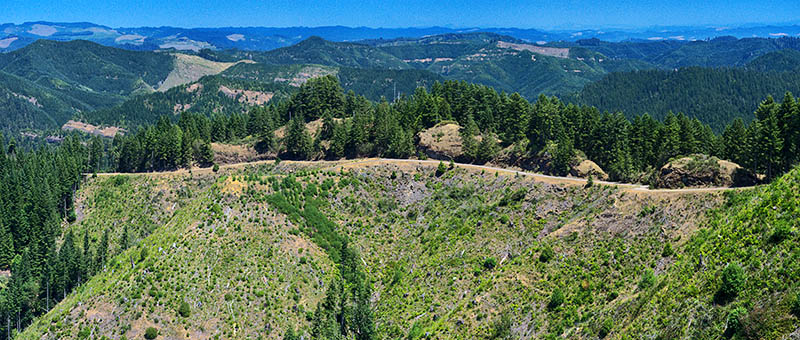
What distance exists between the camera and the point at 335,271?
312ft

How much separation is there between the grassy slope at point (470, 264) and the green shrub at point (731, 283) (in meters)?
0.77

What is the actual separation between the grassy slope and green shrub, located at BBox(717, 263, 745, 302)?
0.77m

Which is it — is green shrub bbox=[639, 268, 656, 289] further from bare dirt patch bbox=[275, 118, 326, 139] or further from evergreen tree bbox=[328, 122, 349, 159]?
bare dirt patch bbox=[275, 118, 326, 139]

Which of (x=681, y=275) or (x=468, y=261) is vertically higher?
(x=681, y=275)

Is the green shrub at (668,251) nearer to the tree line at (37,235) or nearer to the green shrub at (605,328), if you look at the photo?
the green shrub at (605,328)

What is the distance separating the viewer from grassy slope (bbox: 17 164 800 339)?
188 ft

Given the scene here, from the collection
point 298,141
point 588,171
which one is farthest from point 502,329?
point 298,141

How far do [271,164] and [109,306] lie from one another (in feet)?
215

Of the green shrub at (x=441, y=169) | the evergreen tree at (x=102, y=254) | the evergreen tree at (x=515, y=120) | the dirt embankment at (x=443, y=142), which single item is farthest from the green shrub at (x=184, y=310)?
the evergreen tree at (x=515, y=120)

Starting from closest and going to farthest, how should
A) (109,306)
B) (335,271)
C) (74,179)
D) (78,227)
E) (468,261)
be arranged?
(109,306), (468,261), (335,271), (78,227), (74,179)

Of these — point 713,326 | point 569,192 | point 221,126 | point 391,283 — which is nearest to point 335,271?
point 391,283

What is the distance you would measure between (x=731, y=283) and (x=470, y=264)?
4107cm

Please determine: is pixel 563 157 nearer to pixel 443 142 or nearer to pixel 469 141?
pixel 469 141

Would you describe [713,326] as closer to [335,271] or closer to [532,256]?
[532,256]
